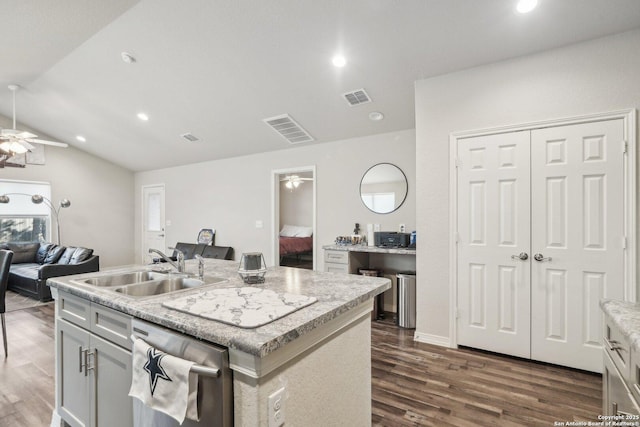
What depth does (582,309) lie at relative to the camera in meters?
2.56

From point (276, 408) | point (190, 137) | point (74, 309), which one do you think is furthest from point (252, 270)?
point (190, 137)

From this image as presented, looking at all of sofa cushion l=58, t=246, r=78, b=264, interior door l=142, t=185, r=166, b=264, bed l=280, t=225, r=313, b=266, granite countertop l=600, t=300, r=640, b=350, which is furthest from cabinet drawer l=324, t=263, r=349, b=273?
interior door l=142, t=185, r=166, b=264

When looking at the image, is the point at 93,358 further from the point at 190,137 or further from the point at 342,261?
the point at 190,137

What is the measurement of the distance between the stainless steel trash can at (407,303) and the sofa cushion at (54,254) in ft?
20.0

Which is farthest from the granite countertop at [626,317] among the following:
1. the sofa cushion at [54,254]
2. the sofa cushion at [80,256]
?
the sofa cushion at [54,254]

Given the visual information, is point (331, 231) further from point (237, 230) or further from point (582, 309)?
point (582, 309)

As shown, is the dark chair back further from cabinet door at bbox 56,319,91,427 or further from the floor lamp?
the floor lamp

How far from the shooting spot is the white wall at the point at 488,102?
246 cm

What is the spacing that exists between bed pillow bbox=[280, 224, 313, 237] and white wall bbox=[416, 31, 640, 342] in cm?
516

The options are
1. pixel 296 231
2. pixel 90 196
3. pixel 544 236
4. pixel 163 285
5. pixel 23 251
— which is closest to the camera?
pixel 163 285

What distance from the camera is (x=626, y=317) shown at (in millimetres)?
1220

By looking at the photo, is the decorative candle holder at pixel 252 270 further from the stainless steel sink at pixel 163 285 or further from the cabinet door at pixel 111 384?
the cabinet door at pixel 111 384

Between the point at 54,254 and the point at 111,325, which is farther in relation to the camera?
the point at 54,254

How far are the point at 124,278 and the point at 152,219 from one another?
6.50 meters
